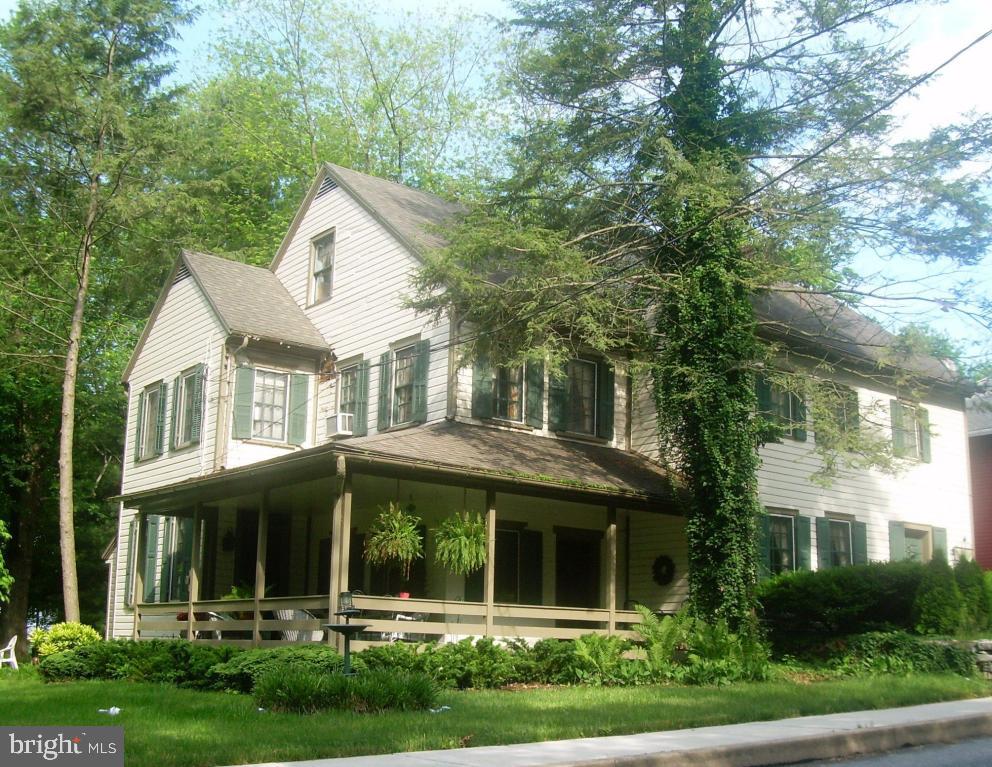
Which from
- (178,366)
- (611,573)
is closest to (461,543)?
(611,573)

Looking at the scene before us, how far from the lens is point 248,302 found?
22.2 m

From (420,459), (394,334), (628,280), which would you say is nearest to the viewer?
(420,459)

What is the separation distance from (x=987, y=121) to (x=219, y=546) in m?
15.4

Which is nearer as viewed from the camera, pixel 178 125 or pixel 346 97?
pixel 178 125

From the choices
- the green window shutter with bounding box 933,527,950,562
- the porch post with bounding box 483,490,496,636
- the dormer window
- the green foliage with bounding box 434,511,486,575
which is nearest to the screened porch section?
the porch post with bounding box 483,490,496,636

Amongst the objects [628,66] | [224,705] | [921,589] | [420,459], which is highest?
[628,66]

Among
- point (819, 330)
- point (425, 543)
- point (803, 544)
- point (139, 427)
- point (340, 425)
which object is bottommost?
point (425, 543)

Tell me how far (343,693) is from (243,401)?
10.6 m

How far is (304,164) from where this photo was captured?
37094 millimetres

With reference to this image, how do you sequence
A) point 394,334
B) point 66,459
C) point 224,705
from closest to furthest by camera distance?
point 224,705 < point 394,334 < point 66,459

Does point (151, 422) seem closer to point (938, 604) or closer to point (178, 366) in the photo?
point (178, 366)

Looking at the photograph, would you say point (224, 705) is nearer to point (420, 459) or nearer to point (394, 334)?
point (420, 459)

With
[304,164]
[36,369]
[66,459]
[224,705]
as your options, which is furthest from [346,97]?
[224,705]

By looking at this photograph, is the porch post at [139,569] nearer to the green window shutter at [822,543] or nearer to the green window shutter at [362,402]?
the green window shutter at [362,402]
